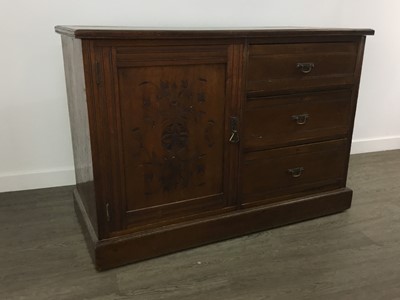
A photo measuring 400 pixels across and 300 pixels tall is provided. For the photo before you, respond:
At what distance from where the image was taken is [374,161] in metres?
2.74

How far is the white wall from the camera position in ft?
6.42

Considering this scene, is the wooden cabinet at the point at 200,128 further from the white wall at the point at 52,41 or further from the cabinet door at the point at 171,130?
the white wall at the point at 52,41

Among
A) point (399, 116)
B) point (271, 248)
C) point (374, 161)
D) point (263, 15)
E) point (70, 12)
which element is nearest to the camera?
point (271, 248)

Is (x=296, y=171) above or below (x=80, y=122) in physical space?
below

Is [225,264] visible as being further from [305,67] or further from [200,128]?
[305,67]

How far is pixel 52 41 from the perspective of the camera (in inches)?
78.7

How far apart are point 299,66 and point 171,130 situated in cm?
62

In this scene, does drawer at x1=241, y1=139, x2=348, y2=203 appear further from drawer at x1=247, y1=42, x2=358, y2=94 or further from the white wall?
the white wall

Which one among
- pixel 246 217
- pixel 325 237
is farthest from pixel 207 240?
pixel 325 237

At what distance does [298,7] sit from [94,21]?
4.01 feet

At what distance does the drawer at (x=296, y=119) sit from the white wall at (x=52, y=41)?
2.52ft

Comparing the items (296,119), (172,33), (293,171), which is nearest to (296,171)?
(293,171)

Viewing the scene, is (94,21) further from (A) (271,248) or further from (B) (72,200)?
(A) (271,248)

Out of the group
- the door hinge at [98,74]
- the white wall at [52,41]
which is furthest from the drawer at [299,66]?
the white wall at [52,41]
